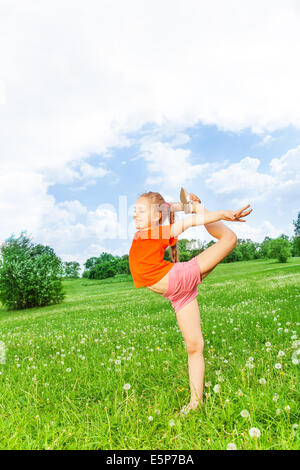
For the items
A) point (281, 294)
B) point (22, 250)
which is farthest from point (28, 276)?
point (281, 294)

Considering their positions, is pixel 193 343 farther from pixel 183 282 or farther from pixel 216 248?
pixel 216 248

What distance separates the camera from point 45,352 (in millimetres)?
7176

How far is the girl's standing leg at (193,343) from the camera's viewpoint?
11.8 ft

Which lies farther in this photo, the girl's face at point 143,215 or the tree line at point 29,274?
the tree line at point 29,274

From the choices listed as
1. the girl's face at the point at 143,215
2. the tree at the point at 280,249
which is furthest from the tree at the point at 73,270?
the girl's face at the point at 143,215

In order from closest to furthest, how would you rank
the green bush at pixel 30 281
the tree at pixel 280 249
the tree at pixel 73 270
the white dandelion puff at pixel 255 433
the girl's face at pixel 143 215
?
the white dandelion puff at pixel 255 433 → the girl's face at pixel 143 215 → the green bush at pixel 30 281 → the tree at pixel 73 270 → the tree at pixel 280 249

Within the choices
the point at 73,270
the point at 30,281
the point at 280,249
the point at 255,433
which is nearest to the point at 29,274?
the point at 30,281

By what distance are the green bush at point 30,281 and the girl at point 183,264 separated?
2505 centimetres

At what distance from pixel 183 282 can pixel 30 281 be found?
2581 cm

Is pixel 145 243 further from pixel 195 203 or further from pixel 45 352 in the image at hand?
pixel 45 352

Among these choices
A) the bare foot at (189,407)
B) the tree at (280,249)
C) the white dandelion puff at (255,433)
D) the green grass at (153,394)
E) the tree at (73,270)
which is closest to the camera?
the white dandelion puff at (255,433)

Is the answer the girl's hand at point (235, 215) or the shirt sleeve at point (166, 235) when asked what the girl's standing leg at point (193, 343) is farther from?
the girl's hand at point (235, 215)

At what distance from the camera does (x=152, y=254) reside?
368 centimetres

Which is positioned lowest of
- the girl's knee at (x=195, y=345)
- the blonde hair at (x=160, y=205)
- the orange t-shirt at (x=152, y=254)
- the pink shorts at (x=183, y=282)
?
the girl's knee at (x=195, y=345)
